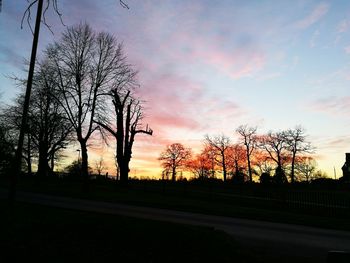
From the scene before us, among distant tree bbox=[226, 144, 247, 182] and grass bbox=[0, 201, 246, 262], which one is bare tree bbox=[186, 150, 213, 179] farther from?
grass bbox=[0, 201, 246, 262]

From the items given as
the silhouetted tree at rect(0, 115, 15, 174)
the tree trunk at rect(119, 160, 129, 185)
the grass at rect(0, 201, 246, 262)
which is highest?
the silhouetted tree at rect(0, 115, 15, 174)

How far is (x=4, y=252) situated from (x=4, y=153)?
1862 inches

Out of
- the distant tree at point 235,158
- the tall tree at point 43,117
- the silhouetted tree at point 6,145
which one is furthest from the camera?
the distant tree at point 235,158

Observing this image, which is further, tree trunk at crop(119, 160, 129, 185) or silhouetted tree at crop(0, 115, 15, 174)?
silhouetted tree at crop(0, 115, 15, 174)

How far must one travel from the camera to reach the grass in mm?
6602

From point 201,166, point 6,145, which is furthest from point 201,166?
point 6,145

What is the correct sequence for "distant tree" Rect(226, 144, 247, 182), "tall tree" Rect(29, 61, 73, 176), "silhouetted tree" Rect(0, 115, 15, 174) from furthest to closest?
1. "distant tree" Rect(226, 144, 247, 182)
2. "silhouetted tree" Rect(0, 115, 15, 174)
3. "tall tree" Rect(29, 61, 73, 176)

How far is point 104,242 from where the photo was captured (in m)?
7.32


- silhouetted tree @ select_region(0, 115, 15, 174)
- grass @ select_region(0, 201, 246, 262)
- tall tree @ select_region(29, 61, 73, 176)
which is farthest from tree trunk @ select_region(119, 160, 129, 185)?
grass @ select_region(0, 201, 246, 262)

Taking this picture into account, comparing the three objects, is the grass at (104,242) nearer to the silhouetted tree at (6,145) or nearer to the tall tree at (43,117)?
the tall tree at (43,117)

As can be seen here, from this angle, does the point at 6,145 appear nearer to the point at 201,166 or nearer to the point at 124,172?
the point at 124,172

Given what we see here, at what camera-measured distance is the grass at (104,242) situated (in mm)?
6602

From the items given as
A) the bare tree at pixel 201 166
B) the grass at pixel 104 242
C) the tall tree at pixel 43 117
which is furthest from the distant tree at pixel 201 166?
the grass at pixel 104 242

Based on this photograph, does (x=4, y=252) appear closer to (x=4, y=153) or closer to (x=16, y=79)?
(x=16, y=79)
